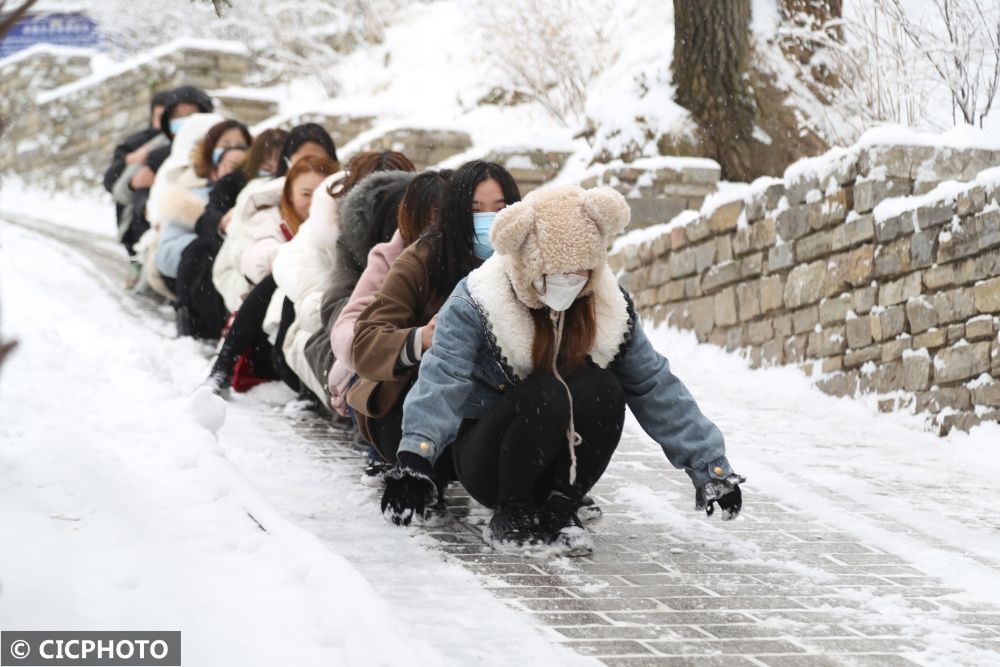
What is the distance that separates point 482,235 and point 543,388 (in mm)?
854

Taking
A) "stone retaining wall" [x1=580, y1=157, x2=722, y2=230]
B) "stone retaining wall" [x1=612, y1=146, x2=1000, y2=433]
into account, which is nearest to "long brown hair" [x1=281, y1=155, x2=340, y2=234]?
"stone retaining wall" [x1=612, y1=146, x2=1000, y2=433]

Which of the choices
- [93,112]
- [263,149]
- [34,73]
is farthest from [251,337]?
[34,73]

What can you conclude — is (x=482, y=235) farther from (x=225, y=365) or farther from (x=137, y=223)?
(x=137, y=223)

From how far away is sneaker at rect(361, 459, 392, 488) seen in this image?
5547 millimetres

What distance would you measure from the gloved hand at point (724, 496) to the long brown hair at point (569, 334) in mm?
604

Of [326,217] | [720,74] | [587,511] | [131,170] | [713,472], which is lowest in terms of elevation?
[587,511]

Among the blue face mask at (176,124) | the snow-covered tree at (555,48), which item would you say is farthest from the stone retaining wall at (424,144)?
the blue face mask at (176,124)

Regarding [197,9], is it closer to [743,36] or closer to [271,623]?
[743,36]

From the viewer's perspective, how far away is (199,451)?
484 centimetres

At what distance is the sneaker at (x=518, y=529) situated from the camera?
4.61 meters

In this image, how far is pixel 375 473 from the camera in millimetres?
5629

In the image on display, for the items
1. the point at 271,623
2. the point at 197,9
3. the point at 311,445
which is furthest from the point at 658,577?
the point at 197,9

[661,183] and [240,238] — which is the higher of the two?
[661,183]

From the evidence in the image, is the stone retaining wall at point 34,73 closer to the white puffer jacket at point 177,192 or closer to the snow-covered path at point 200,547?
the white puffer jacket at point 177,192
